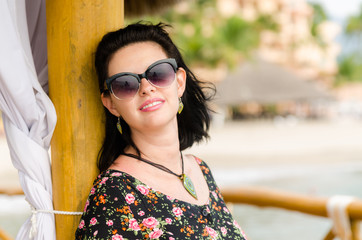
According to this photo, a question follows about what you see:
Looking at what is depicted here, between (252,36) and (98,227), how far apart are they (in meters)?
32.0

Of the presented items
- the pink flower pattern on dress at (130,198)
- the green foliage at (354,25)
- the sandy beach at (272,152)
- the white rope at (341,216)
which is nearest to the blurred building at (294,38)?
the sandy beach at (272,152)

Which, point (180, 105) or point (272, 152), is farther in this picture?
point (272, 152)

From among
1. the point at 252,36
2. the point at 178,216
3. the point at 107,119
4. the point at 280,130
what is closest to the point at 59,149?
the point at 107,119

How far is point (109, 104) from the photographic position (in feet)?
4.75

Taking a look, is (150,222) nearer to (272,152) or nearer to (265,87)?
(272,152)

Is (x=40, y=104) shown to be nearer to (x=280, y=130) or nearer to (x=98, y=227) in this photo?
(x=98, y=227)

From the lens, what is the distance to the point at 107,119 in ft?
4.93

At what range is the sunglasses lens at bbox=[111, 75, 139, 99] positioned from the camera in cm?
135

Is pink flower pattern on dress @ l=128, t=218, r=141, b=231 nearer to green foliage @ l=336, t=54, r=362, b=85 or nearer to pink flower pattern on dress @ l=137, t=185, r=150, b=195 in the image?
pink flower pattern on dress @ l=137, t=185, r=150, b=195

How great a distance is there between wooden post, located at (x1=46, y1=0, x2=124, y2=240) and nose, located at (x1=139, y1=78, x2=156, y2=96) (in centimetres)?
20

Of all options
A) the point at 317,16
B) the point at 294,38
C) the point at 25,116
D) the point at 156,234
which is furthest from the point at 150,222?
the point at 317,16

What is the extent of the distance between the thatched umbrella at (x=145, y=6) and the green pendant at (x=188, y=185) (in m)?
1.93

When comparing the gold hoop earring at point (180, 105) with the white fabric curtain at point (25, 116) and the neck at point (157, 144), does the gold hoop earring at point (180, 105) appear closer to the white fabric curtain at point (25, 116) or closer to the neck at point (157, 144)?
the neck at point (157, 144)

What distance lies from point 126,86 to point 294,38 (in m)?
42.2
